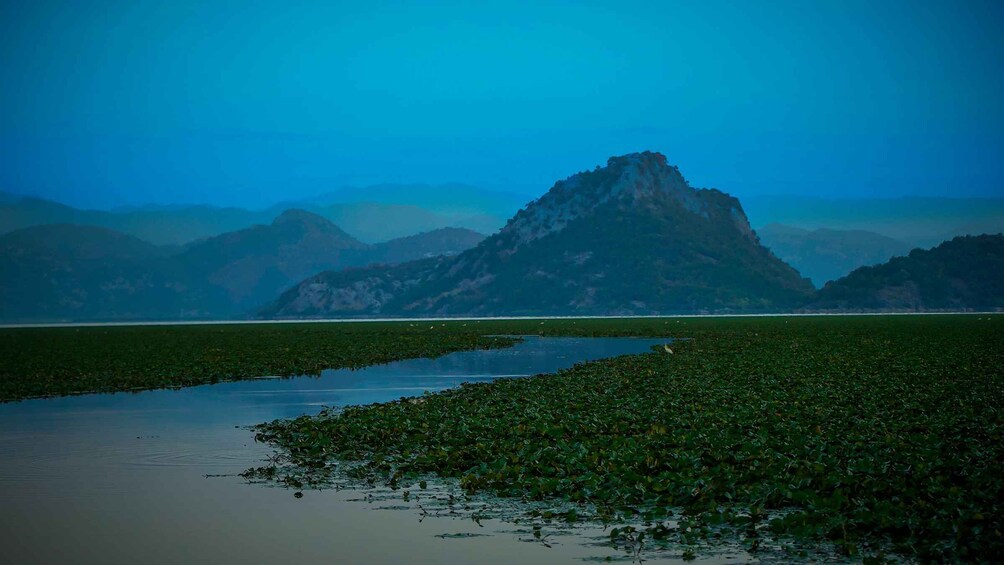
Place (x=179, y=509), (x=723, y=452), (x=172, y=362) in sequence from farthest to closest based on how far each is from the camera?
(x=172, y=362) → (x=723, y=452) → (x=179, y=509)

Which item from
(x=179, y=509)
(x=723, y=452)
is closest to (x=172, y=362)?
(x=179, y=509)

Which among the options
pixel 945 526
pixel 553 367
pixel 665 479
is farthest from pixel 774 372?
pixel 945 526

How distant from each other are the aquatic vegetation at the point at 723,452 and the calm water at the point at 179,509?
4.95 ft

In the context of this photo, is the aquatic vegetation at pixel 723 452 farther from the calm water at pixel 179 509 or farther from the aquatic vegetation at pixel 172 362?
the aquatic vegetation at pixel 172 362

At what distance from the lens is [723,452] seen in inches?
814

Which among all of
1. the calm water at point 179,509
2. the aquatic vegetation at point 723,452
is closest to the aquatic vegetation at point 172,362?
the calm water at point 179,509

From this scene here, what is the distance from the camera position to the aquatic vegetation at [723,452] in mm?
15156

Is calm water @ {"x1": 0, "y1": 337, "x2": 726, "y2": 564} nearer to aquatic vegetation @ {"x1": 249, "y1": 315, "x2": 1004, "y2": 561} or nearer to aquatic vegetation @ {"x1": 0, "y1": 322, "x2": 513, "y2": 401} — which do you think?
aquatic vegetation @ {"x1": 249, "y1": 315, "x2": 1004, "y2": 561}

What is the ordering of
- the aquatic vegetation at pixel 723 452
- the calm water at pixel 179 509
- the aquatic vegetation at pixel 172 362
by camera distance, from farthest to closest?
the aquatic vegetation at pixel 172 362
the aquatic vegetation at pixel 723 452
the calm water at pixel 179 509

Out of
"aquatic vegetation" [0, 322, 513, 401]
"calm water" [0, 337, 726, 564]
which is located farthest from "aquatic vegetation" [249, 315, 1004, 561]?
"aquatic vegetation" [0, 322, 513, 401]

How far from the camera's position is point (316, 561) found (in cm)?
1428

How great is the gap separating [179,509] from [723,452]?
10256 mm

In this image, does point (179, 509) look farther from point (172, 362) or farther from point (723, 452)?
point (172, 362)

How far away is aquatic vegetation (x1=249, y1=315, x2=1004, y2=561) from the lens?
15.2 meters
